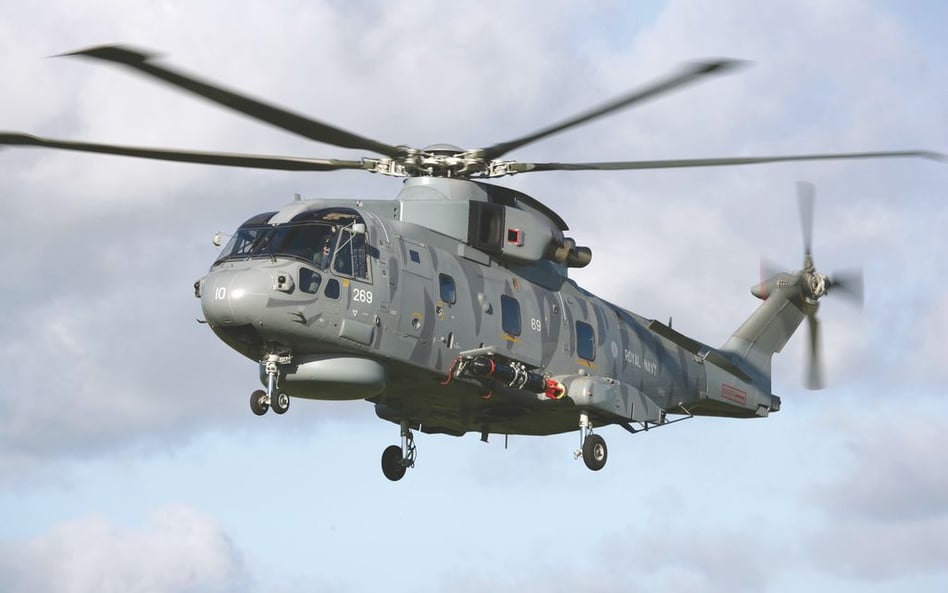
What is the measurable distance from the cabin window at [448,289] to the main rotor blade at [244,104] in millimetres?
2408

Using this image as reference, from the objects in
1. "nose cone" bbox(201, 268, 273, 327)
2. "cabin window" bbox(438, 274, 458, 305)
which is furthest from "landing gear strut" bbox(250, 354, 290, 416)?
"cabin window" bbox(438, 274, 458, 305)

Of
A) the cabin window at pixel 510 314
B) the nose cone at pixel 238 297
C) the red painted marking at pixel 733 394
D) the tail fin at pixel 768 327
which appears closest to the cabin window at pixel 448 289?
the cabin window at pixel 510 314

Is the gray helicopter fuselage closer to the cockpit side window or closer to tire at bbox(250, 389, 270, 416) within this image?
the cockpit side window

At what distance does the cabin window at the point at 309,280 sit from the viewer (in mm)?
23828

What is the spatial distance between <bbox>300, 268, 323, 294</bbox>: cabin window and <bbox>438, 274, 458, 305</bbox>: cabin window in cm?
283

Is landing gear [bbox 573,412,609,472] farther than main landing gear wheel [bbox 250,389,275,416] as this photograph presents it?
Yes

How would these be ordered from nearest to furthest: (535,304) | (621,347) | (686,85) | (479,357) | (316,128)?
(686,85) → (316,128) → (479,357) → (535,304) → (621,347)

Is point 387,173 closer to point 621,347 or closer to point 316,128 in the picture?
point 316,128

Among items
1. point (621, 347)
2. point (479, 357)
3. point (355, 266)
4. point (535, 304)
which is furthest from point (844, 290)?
point (355, 266)

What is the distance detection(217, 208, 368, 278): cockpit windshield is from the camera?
24.2 metres

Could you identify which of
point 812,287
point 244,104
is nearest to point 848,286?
point 812,287

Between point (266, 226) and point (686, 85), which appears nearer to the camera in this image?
point (686, 85)

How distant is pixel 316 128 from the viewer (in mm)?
23453

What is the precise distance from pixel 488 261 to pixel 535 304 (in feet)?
4.51
